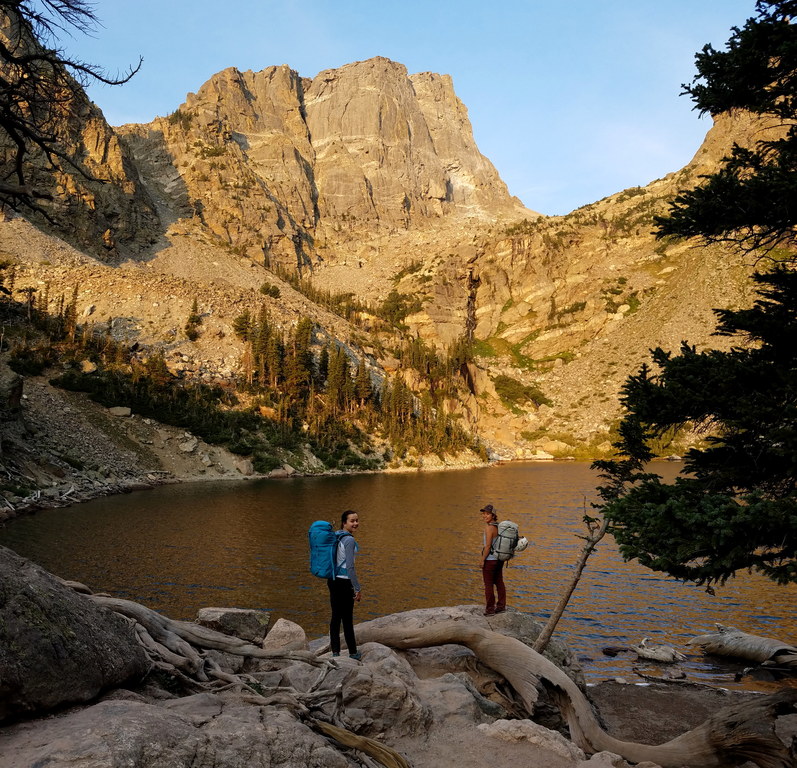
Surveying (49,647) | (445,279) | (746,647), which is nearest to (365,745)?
(49,647)

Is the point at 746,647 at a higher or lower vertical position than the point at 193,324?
lower

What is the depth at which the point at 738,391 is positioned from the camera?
24.9 ft

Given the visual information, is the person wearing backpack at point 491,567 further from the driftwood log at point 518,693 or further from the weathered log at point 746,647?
the weathered log at point 746,647

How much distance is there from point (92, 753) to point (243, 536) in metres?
27.3

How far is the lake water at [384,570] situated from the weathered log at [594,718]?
570 cm

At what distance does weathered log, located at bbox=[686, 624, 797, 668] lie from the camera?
14781 mm

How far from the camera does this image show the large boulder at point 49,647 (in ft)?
15.8

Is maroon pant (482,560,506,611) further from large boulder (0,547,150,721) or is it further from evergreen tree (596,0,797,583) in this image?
large boulder (0,547,150,721)

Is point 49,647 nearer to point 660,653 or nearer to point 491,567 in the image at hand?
point 491,567

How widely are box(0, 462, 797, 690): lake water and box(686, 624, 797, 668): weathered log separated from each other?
600 millimetres

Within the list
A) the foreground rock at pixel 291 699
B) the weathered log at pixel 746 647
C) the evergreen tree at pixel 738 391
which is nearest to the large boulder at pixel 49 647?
the foreground rock at pixel 291 699

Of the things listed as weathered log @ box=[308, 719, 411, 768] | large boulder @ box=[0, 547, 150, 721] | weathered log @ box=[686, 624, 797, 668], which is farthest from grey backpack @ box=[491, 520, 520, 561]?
weathered log @ box=[686, 624, 797, 668]

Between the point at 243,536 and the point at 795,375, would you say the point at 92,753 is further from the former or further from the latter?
the point at 243,536

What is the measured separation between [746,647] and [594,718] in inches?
359
